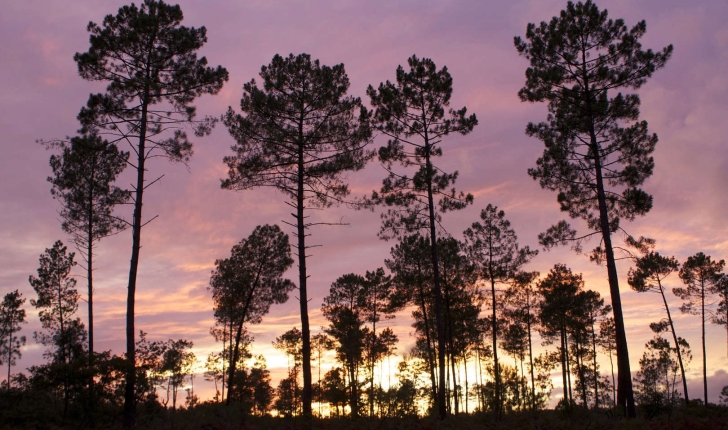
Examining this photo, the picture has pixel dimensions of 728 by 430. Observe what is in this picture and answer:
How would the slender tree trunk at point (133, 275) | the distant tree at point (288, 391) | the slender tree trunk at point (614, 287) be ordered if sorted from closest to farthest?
1. the slender tree trunk at point (133, 275)
2. the slender tree trunk at point (614, 287)
3. the distant tree at point (288, 391)

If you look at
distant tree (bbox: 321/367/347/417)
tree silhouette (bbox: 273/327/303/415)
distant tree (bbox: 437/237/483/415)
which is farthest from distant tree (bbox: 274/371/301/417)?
distant tree (bbox: 437/237/483/415)

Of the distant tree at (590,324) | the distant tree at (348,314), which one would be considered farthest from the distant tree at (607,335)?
the distant tree at (348,314)

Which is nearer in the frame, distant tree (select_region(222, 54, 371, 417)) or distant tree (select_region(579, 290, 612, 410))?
distant tree (select_region(222, 54, 371, 417))

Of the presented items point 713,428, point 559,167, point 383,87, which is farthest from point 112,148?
point 713,428

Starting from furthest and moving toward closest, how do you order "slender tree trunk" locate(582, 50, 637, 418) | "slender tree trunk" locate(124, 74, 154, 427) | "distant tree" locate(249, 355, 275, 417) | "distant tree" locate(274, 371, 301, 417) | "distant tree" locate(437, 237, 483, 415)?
"distant tree" locate(274, 371, 301, 417) → "distant tree" locate(249, 355, 275, 417) → "distant tree" locate(437, 237, 483, 415) → "slender tree trunk" locate(582, 50, 637, 418) → "slender tree trunk" locate(124, 74, 154, 427)

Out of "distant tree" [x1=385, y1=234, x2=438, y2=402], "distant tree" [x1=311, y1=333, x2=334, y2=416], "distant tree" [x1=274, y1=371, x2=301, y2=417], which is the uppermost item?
"distant tree" [x1=385, y1=234, x2=438, y2=402]

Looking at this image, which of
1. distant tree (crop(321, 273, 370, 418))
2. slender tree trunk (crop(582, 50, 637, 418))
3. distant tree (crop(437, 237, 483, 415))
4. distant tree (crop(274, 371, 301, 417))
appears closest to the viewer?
slender tree trunk (crop(582, 50, 637, 418))

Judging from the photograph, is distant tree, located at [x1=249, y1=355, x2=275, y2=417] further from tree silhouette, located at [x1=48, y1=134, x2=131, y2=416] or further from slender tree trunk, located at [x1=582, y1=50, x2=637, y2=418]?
slender tree trunk, located at [x1=582, y1=50, x2=637, y2=418]

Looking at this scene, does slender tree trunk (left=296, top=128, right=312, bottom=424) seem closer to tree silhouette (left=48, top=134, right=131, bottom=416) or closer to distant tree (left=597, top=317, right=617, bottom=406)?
tree silhouette (left=48, top=134, right=131, bottom=416)

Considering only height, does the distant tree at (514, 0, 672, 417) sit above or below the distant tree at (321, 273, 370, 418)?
above

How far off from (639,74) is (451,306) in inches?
669

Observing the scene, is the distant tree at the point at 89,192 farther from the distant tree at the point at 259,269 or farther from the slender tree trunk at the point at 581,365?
A: the slender tree trunk at the point at 581,365

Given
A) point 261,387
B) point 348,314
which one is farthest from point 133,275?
point 261,387

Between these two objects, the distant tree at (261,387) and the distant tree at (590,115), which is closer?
the distant tree at (590,115)
